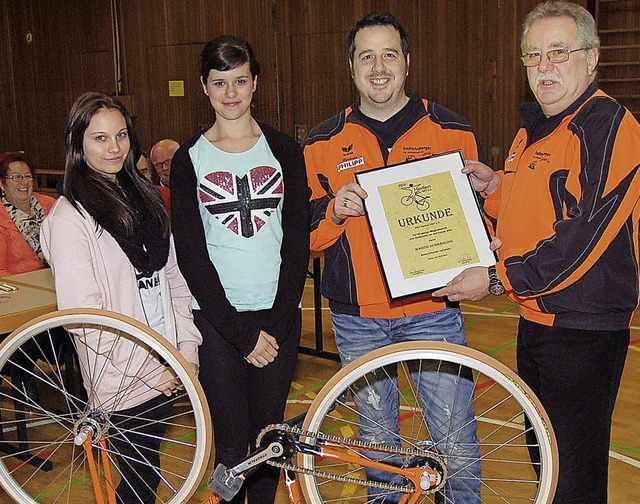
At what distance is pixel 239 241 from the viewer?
2.02 meters

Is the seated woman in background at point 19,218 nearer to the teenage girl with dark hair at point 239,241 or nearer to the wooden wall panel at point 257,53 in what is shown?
the teenage girl with dark hair at point 239,241

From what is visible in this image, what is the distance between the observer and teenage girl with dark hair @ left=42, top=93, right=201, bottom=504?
1.85 meters

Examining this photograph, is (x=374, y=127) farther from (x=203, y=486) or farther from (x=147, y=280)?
(x=203, y=486)

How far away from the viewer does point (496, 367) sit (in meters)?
1.47

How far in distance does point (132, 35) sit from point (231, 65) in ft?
29.9

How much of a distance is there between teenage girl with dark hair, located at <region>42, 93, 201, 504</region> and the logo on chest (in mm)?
150

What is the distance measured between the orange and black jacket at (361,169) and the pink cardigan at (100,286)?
0.47 metres

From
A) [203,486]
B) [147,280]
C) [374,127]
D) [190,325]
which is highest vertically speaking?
[374,127]

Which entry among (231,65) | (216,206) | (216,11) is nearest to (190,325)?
(216,206)

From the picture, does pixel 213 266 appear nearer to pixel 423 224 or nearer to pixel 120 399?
pixel 120 399

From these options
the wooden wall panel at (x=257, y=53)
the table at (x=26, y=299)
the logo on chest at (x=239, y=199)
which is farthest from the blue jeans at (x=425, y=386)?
the wooden wall panel at (x=257, y=53)

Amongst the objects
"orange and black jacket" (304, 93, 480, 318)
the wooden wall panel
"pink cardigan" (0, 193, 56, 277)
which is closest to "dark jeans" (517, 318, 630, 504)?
"orange and black jacket" (304, 93, 480, 318)

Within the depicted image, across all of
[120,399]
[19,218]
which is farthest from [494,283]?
[19,218]

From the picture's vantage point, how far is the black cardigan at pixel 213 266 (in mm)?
1979
